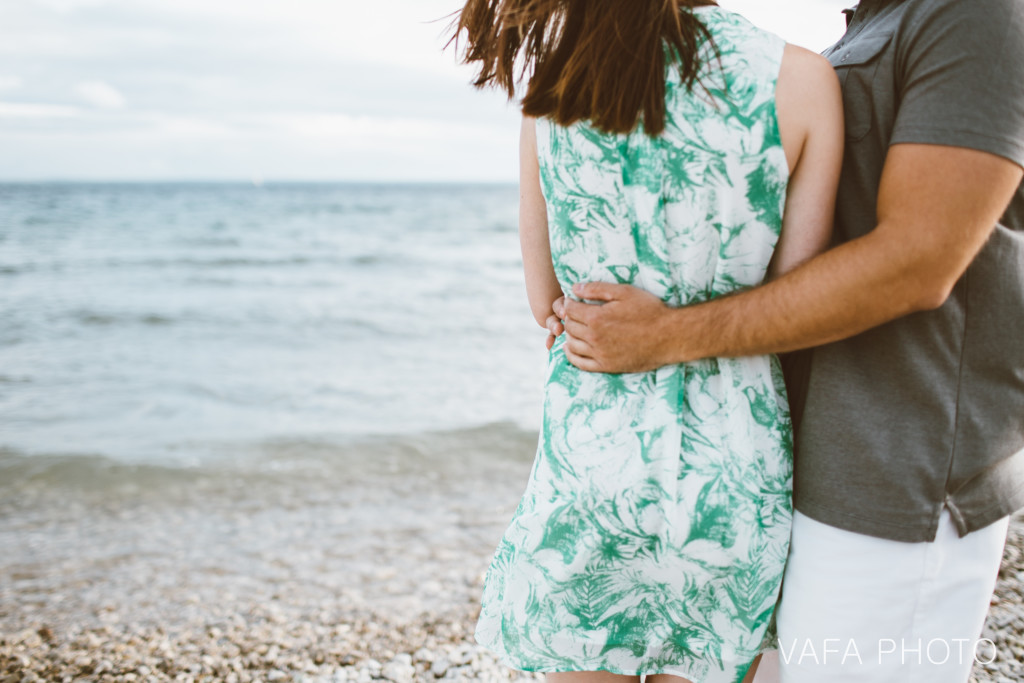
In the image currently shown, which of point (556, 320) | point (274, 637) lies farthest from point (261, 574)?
point (556, 320)

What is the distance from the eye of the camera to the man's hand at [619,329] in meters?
1.34

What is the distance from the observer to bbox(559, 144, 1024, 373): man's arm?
1159 millimetres

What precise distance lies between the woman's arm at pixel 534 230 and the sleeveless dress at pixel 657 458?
0.08 meters

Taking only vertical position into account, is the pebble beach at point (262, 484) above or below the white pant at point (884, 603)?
below

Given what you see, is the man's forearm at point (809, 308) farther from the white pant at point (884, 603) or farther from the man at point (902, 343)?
the white pant at point (884, 603)

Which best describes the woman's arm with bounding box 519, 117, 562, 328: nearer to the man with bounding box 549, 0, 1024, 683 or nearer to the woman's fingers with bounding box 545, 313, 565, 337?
the woman's fingers with bounding box 545, 313, 565, 337

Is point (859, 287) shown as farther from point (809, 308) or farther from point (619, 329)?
point (619, 329)

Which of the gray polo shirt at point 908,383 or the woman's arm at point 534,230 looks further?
the woman's arm at point 534,230

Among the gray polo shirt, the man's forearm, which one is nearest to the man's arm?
the man's forearm

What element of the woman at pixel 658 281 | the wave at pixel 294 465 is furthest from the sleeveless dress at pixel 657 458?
the wave at pixel 294 465

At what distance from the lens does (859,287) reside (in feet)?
3.96

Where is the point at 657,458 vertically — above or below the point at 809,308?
below

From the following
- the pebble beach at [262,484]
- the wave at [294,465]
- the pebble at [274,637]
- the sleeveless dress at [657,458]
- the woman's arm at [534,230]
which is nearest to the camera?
the sleeveless dress at [657,458]

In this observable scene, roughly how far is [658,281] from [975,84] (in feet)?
1.99
